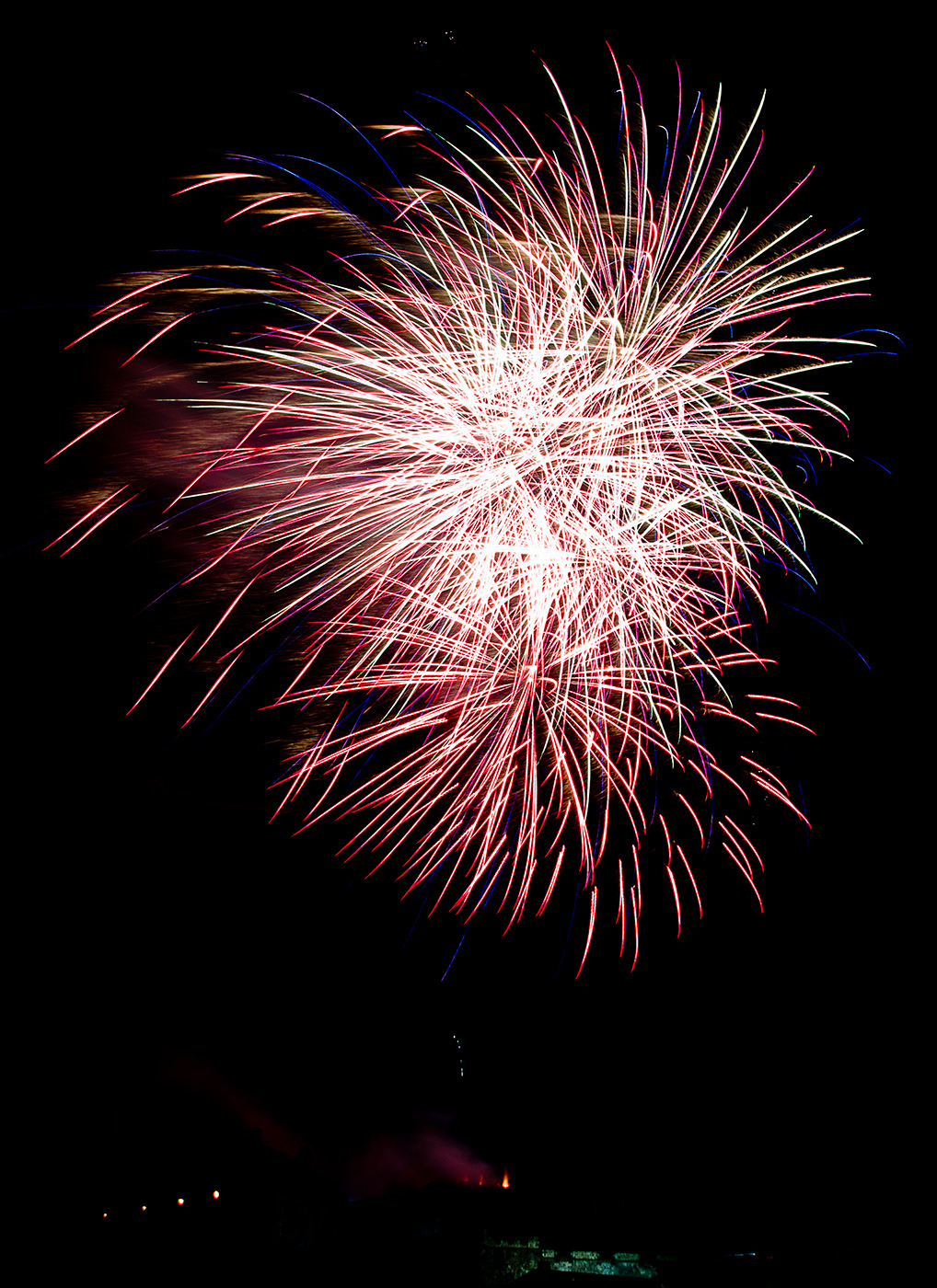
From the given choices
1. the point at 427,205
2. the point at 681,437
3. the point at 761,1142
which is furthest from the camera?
the point at 761,1142

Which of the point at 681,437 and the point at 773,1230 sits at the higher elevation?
the point at 681,437

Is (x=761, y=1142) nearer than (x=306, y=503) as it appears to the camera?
No

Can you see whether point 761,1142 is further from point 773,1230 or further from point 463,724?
point 463,724

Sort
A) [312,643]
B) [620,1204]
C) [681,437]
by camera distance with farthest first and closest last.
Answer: [620,1204] < [312,643] < [681,437]

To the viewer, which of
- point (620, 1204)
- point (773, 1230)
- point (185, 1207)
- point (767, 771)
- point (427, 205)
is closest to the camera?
point (427, 205)

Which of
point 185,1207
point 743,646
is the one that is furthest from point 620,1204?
point 743,646

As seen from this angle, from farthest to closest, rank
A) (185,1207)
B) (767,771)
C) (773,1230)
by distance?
1. (773,1230)
2. (185,1207)
3. (767,771)

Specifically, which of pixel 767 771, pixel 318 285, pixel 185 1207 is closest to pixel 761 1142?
pixel 185 1207

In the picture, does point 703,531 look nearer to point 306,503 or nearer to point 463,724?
point 463,724

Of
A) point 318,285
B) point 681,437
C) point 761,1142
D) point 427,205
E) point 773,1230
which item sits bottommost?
point 773,1230
